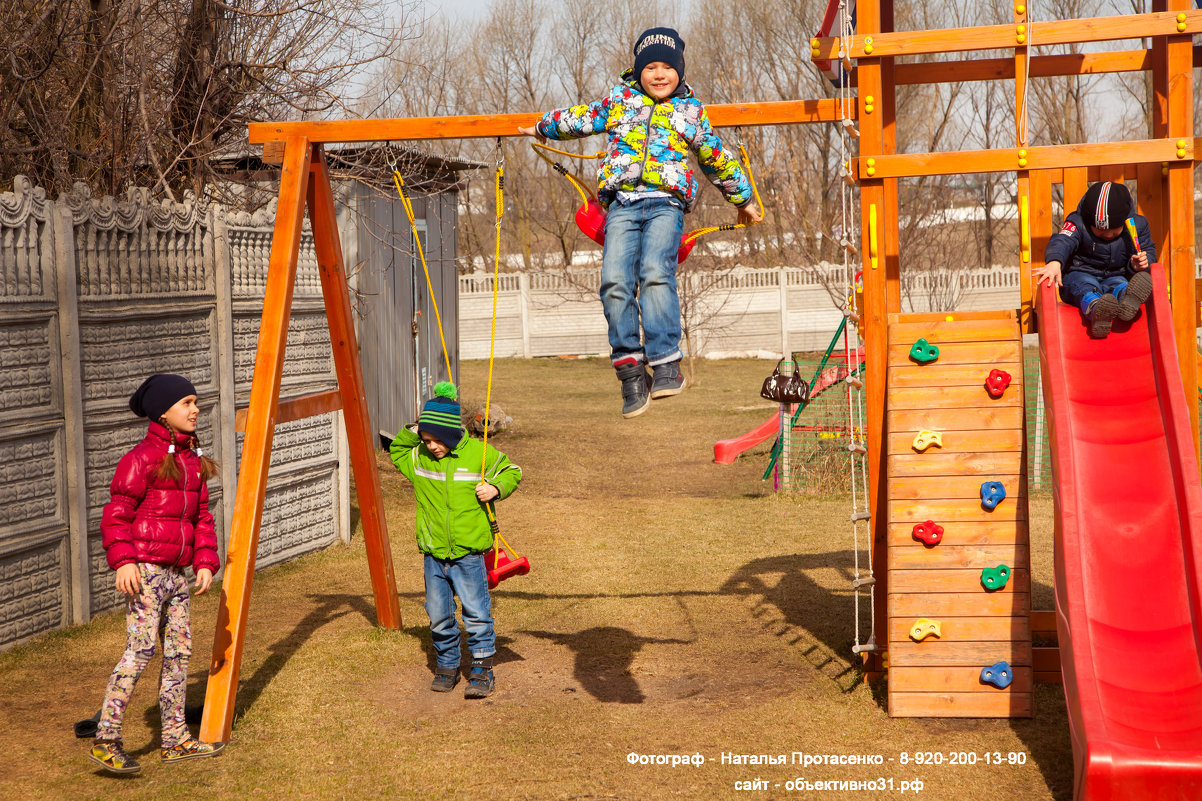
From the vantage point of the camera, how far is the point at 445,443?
5562mm

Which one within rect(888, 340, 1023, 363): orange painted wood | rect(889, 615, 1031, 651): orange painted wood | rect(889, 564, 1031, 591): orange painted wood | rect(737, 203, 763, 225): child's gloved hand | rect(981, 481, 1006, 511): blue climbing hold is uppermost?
rect(737, 203, 763, 225): child's gloved hand

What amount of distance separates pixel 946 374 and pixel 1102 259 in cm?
106

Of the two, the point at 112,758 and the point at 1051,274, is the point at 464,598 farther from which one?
the point at 1051,274

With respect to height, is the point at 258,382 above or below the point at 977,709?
above

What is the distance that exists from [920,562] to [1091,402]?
4.05 ft

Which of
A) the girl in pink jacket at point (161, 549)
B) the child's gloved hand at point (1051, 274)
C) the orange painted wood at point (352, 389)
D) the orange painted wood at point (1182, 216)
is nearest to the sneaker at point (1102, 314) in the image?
the child's gloved hand at point (1051, 274)

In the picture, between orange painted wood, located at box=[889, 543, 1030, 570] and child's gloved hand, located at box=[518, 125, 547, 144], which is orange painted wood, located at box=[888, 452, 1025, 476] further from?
child's gloved hand, located at box=[518, 125, 547, 144]

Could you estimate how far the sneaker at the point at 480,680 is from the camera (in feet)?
18.6

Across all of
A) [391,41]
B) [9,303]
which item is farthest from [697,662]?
[391,41]

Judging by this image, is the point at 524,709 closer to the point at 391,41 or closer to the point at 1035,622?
the point at 1035,622

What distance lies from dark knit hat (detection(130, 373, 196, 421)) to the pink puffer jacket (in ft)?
0.25

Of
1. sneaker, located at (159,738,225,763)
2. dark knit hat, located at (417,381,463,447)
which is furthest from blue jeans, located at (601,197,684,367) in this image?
sneaker, located at (159,738,225,763)

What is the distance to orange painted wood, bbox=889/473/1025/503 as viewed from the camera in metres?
5.44

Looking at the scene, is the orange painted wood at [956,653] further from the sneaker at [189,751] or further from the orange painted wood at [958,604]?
the sneaker at [189,751]
